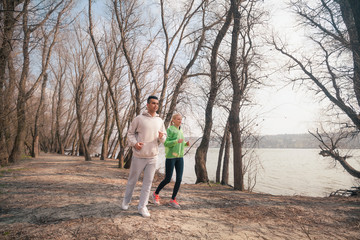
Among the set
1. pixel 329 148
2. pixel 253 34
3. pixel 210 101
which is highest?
pixel 253 34

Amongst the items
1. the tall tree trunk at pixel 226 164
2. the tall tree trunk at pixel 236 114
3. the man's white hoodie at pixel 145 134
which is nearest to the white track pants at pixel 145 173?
the man's white hoodie at pixel 145 134

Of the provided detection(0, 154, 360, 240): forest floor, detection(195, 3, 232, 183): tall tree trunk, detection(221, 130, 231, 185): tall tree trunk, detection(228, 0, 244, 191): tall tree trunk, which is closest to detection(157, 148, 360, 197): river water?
detection(221, 130, 231, 185): tall tree trunk

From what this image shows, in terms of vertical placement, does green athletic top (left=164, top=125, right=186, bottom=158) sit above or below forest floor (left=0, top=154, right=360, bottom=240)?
above

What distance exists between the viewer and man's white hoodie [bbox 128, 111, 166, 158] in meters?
3.33

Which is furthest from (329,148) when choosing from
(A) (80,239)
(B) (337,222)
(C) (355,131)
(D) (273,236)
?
(A) (80,239)

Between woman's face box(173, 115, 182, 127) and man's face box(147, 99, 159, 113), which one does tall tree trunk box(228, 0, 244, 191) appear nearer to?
woman's face box(173, 115, 182, 127)

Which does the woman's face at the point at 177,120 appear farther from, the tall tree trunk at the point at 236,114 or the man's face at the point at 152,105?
the tall tree trunk at the point at 236,114

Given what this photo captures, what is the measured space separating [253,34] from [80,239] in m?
9.50

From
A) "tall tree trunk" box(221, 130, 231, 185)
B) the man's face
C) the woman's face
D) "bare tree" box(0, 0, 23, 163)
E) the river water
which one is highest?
"bare tree" box(0, 0, 23, 163)

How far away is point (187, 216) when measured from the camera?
3.52 meters

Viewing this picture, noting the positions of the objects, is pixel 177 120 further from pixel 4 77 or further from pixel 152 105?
pixel 4 77

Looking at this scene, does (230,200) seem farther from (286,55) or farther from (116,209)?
(286,55)

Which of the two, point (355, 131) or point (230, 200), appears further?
point (355, 131)

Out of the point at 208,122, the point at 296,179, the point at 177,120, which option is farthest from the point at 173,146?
the point at 296,179
